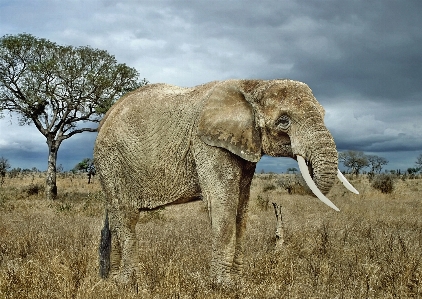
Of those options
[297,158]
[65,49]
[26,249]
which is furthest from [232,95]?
[65,49]

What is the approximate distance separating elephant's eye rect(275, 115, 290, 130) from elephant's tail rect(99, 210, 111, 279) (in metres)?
3.16

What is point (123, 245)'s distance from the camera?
6371 millimetres

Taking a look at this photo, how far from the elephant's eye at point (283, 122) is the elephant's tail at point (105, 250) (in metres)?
3.16

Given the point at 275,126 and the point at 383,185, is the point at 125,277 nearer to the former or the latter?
the point at 275,126

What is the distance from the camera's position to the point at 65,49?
84.1 ft

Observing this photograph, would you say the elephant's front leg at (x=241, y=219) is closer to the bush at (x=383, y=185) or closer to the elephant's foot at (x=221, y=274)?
the elephant's foot at (x=221, y=274)

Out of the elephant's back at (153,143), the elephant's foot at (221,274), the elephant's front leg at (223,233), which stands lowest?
the elephant's foot at (221,274)

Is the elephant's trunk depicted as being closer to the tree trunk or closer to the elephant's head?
the elephant's head

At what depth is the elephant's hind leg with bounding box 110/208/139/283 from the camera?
6.27 metres

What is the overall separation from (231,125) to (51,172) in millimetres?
22160

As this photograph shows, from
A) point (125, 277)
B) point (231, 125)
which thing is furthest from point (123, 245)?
point (231, 125)

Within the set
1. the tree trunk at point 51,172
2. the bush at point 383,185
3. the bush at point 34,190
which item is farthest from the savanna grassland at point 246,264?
the bush at point 383,185

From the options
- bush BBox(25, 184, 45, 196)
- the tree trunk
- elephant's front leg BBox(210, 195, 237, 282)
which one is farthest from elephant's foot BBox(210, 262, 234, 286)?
bush BBox(25, 184, 45, 196)

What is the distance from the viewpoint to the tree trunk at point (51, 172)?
2507cm
